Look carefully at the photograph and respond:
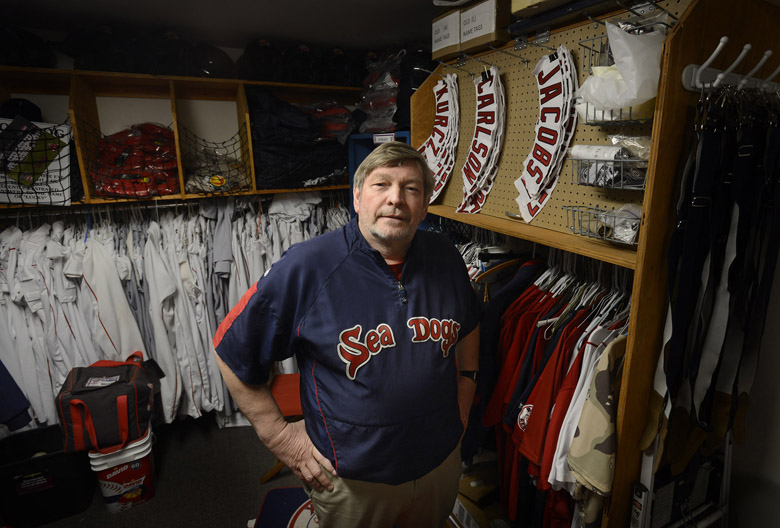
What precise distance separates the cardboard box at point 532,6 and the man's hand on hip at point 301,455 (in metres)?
1.54

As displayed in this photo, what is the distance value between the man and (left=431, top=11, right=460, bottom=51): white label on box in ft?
2.53

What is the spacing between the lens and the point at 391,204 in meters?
1.23

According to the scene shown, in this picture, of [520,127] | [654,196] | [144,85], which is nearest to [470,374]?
[654,196]

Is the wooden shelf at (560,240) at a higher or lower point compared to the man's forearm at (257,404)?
higher

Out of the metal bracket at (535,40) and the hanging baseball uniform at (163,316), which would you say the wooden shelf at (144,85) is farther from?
the metal bracket at (535,40)

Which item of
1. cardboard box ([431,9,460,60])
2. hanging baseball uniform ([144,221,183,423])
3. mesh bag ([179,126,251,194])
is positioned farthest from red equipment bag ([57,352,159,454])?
cardboard box ([431,9,460,60])

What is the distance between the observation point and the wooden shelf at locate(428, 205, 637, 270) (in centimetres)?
110

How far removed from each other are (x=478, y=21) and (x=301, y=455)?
169 cm

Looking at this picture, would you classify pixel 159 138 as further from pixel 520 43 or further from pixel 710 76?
pixel 710 76

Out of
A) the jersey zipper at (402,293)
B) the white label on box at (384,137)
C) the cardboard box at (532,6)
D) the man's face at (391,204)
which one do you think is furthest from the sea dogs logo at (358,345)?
the white label on box at (384,137)

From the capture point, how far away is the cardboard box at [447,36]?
1.73 metres

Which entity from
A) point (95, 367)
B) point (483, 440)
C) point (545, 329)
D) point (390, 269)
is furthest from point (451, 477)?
point (95, 367)

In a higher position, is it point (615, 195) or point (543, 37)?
point (543, 37)

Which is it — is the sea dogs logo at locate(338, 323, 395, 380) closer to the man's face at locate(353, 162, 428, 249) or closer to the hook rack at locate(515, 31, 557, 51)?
the man's face at locate(353, 162, 428, 249)
